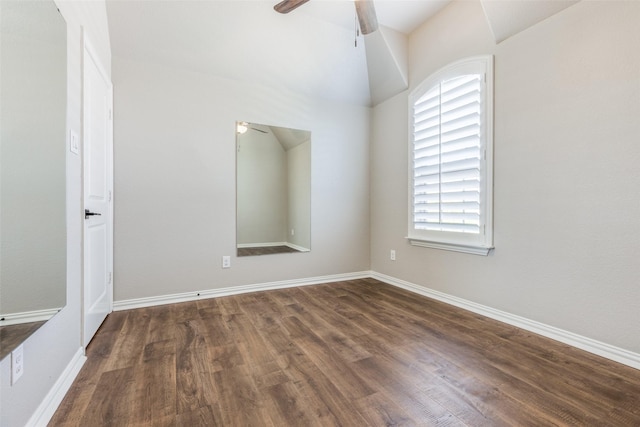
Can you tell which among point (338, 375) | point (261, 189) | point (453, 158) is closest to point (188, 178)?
point (261, 189)

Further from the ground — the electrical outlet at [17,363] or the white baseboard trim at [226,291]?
the electrical outlet at [17,363]

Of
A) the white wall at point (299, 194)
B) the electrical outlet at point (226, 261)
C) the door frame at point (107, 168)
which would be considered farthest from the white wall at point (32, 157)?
the white wall at point (299, 194)

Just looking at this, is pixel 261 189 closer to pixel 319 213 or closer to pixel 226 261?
pixel 319 213

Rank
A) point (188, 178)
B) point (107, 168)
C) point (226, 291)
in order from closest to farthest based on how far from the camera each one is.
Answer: point (107, 168) → point (188, 178) → point (226, 291)

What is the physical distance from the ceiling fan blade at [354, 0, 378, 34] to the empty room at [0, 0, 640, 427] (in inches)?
1.2

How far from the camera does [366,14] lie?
2.04m

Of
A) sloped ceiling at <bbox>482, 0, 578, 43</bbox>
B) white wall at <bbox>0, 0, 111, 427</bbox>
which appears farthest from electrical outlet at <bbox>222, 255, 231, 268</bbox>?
sloped ceiling at <bbox>482, 0, 578, 43</bbox>

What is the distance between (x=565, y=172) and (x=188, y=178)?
313 cm

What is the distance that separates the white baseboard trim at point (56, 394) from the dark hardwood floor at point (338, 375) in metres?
0.04

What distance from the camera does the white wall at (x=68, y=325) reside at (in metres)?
1.07

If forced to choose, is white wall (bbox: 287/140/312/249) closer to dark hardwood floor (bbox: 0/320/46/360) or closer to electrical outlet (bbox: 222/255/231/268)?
electrical outlet (bbox: 222/255/231/268)

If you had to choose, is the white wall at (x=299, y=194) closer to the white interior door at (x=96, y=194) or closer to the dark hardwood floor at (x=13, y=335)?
the white interior door at (x=96, y=194)

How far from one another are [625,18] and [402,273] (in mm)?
2645

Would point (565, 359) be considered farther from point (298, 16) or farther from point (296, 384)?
point (298, 16)
